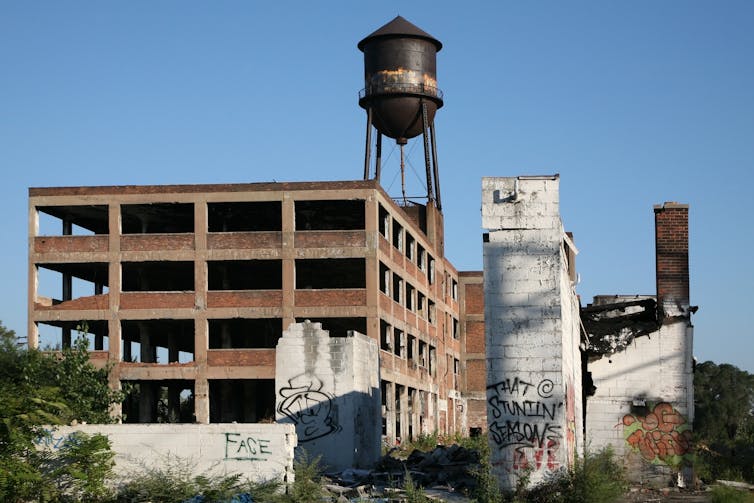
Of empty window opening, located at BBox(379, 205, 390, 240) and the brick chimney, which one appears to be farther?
empty window opening, located at BBox(379, 205, 390, 240)

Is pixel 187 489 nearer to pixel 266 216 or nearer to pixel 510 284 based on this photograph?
pixel 510 284

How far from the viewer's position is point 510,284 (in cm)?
1977

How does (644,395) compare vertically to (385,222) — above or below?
Answer: below

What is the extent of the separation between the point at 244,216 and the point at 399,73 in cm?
1028

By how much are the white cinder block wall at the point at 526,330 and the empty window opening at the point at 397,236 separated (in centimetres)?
3104

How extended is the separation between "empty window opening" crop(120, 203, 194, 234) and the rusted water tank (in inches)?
422

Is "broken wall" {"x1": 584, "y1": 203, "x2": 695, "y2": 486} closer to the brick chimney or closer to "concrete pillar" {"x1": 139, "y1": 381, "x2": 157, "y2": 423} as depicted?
the brick chimney

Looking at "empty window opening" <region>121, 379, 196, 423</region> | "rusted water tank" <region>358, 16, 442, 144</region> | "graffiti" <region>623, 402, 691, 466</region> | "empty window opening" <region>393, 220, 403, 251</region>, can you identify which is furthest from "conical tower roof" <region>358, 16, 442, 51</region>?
"graffiti" <region>623, 402, 691, 466</region>

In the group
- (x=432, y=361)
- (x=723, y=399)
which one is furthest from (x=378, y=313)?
(x=723, y=399)

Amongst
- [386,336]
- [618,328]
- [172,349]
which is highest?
[386,336]

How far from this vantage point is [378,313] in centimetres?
4525

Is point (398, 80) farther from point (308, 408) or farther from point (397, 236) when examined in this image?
point (308, 408)

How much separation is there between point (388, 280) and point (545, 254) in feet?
94.2

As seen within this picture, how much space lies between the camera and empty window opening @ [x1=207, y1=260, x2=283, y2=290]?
47097 millimetres
